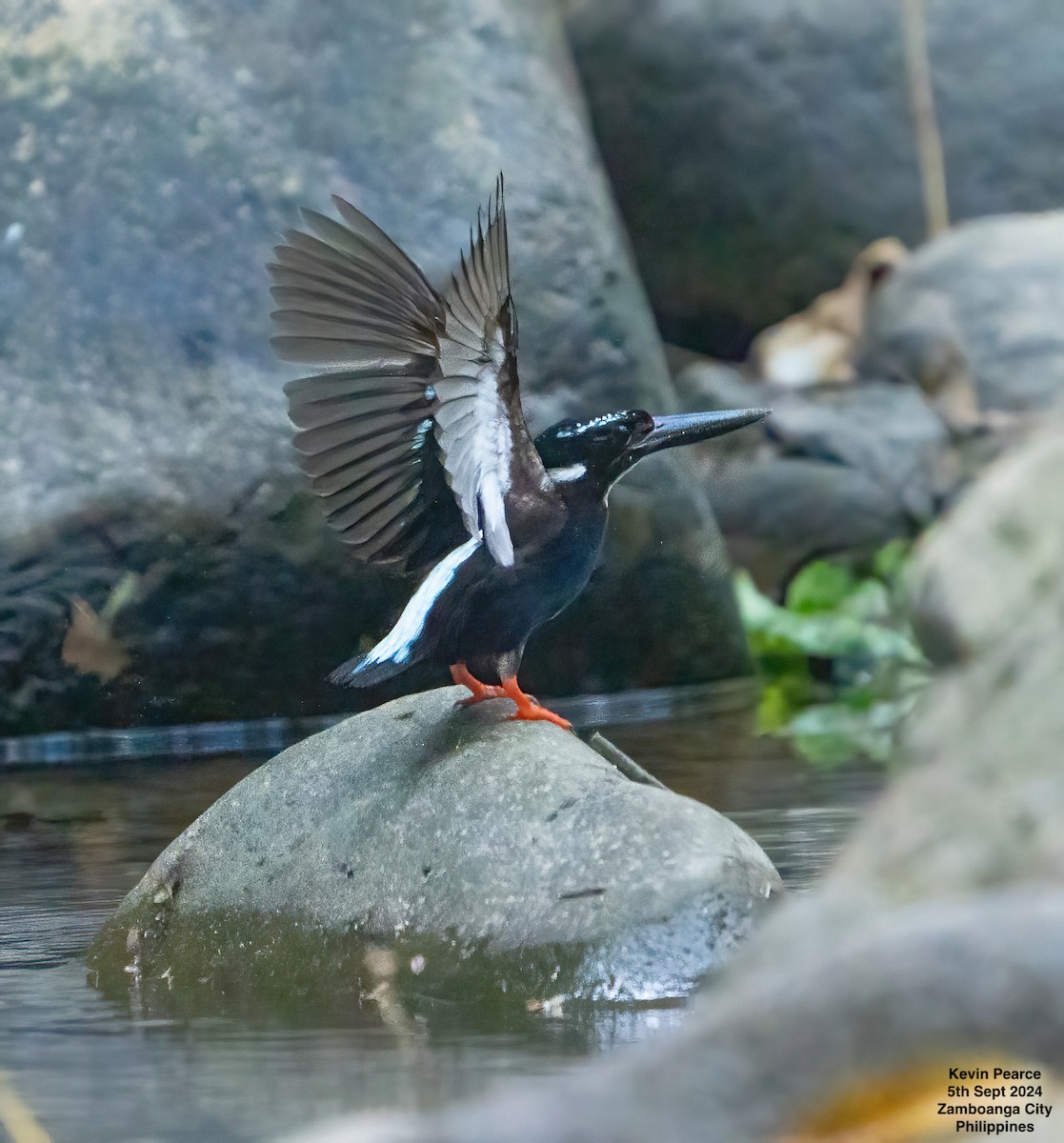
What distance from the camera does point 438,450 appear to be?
4.02m

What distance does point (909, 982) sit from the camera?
1.72 m

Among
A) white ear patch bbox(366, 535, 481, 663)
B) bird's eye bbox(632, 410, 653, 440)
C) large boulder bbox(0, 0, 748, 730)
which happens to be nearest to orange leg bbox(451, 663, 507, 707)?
white ear patch bbox(366, 535, 481, 663)

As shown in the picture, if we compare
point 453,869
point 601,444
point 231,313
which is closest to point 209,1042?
point 453,869

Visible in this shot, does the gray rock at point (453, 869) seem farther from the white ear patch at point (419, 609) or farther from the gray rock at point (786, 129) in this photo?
the gray rock at point (786, 129)

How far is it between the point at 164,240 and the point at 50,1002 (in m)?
5.11

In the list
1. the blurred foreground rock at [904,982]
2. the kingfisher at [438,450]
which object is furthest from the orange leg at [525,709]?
the blurred foreground rock at [904,982]

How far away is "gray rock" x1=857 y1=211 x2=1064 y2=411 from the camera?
11.2 meters

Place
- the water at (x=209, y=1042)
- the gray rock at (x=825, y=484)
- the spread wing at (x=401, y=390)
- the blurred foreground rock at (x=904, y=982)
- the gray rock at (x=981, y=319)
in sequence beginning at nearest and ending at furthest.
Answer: the blurred foreground rock at (x=904, y=982) < the water at (x=209, y=1042) < the spread wing at (x=401, y=390) < the gray rock at (x=825, y=484) < the gray rock at (x=981, y=319)

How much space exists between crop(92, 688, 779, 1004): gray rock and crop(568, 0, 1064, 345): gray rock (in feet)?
26.5

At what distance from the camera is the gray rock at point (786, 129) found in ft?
38.6

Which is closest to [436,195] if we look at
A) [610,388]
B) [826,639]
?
[610,388]

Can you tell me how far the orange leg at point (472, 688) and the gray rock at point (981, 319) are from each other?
24.3ft

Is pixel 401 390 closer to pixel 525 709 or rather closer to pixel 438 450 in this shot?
pixel 438 450

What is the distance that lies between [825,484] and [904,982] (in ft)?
28.8
